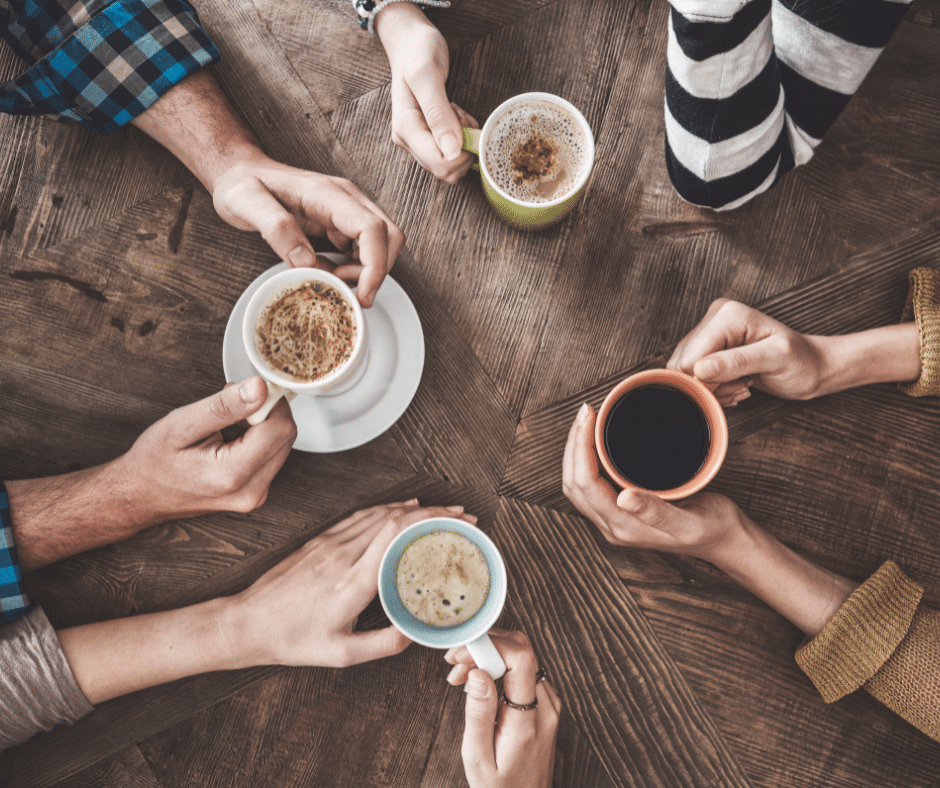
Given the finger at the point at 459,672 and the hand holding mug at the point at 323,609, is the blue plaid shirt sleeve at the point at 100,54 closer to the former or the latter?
the hand holding mug at the point at 323,609

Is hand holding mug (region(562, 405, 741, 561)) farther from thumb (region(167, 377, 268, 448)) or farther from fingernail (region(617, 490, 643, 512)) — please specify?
thumb (region(167, 377, 268, 448))

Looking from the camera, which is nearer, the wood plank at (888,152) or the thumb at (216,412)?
the thumb at (216,412)

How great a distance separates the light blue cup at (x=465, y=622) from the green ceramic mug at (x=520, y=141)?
0.56m

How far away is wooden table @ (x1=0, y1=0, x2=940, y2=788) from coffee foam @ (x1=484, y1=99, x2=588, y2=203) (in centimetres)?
14

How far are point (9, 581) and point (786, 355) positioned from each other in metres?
1.47

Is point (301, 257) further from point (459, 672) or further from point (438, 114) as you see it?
point (459, 672)

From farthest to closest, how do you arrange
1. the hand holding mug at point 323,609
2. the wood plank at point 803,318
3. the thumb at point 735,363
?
the wood plank at point 803,318, the hand holding mug at point 323,609, the thumb at point 735,363

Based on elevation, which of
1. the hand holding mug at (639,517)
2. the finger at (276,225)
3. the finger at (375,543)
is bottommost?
the finger at (375,543)

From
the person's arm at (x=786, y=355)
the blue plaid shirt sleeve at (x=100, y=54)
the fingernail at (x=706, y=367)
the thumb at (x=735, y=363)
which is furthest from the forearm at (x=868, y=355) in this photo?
the blue plaid shirt sleeve at (x=100, y=54)

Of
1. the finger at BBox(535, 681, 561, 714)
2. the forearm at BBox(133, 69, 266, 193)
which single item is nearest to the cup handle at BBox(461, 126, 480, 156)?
the forearm at BBox(133, 69, 266, 193)

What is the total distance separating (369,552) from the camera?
3.45 feet

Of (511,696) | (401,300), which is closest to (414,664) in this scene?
(511,696)

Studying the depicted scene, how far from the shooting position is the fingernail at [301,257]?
38.0 inches

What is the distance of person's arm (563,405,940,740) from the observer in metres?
0.99
